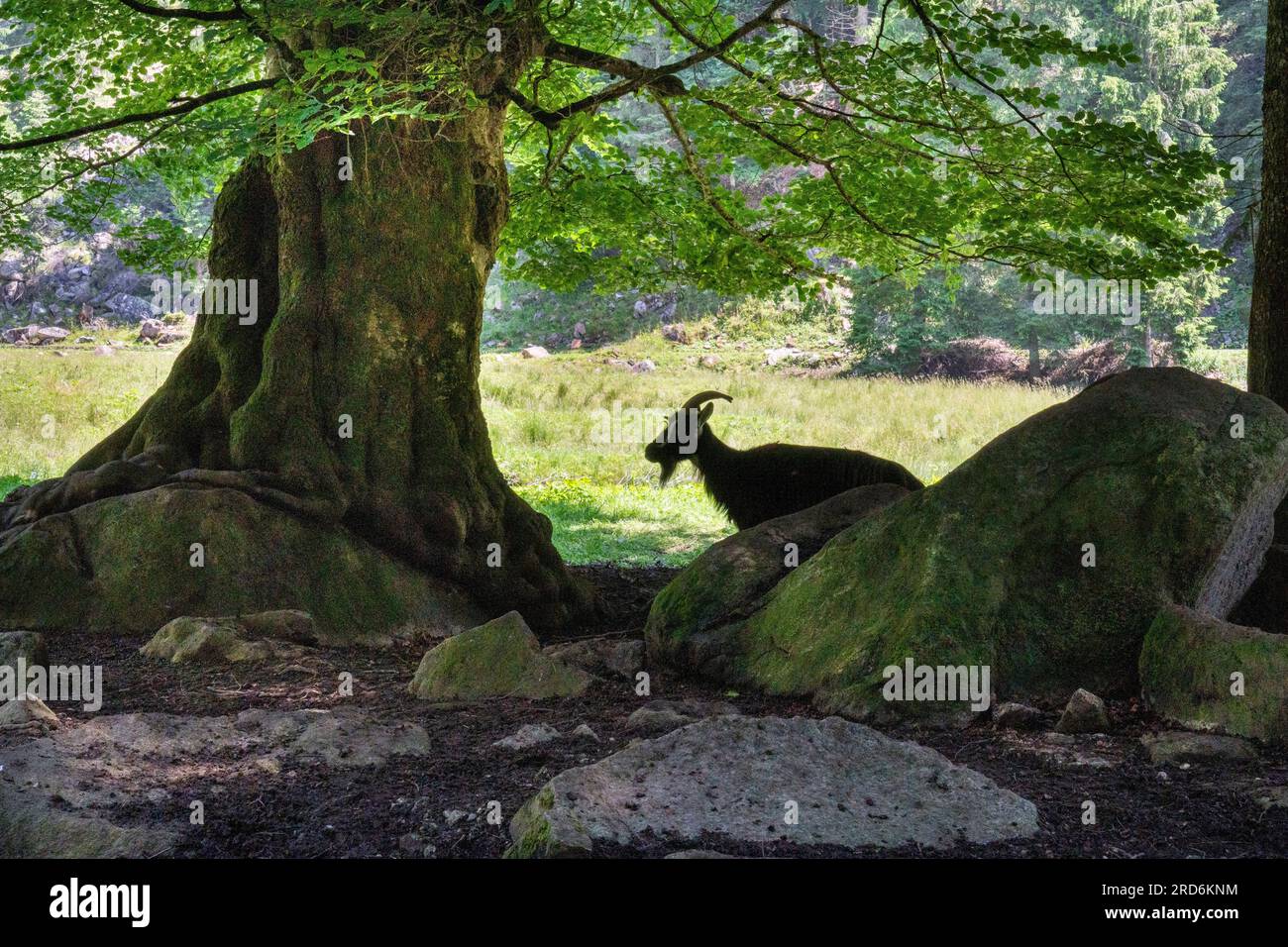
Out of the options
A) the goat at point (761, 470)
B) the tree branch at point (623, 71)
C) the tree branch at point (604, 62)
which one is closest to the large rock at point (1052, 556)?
the tree branch at point (623, 71)

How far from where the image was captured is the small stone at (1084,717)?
5086mm

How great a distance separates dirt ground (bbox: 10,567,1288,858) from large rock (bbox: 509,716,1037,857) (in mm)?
99

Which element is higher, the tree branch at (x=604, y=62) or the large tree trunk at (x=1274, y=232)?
the tree branch at (x=604, y=62)

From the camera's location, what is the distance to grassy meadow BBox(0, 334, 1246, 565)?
14.6 meters

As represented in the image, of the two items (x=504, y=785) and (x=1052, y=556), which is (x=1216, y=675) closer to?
(x=1052, y=556)

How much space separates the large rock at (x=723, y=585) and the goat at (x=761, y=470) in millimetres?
2465

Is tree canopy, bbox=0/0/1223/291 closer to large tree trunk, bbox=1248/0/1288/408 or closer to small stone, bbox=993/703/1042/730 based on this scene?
large tree trunk, bbox=1248/0/1288/408

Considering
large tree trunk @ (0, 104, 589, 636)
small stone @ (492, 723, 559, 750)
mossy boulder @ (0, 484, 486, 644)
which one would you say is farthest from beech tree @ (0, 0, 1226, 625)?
small stone @ (492, 723, 559, 750)

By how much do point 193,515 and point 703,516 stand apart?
8.19 meters

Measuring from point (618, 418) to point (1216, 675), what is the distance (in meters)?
18.7

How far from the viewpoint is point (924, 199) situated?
936 centimetres

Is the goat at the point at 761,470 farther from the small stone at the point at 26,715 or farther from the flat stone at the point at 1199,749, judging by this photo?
the small stone at the point at 26,715

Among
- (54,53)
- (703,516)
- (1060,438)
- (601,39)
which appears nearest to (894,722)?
(1060,438)

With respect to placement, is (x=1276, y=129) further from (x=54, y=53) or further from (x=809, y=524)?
(x=54, y=53)
